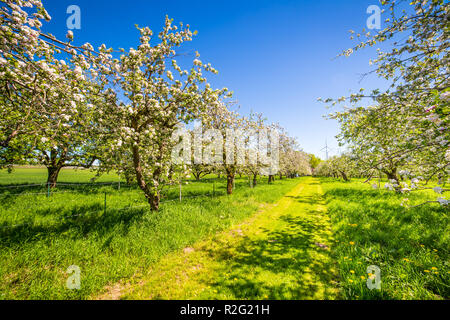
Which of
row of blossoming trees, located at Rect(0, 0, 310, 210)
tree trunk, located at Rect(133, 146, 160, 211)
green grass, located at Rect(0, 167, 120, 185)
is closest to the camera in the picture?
row of blossoming trees, located at Rect(0, 0, 310, 210)

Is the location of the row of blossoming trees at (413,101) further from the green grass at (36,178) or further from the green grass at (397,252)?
the green grass at (36,178)

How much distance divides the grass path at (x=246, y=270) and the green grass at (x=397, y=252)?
0.56 metres

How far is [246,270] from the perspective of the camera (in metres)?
4.91

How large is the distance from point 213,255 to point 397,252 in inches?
242

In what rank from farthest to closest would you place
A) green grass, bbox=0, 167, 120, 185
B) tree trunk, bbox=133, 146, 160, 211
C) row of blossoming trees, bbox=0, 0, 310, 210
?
green grass, bbox=0, 167, 120, 185 → tree trunk, bbox=133, 146, 160, 211 → row of blossoming trees, bbox=0, 0, 310, 210

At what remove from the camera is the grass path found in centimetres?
404

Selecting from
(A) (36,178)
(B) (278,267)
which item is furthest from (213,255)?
(A) (36,178)

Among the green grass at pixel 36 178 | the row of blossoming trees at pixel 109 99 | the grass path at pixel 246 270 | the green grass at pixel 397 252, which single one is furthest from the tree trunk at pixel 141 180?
the green grass at pixel 36 178

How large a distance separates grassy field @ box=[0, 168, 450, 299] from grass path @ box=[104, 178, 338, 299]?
0.10ft

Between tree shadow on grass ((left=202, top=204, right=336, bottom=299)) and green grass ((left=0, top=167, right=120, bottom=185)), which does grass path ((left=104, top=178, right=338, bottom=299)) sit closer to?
tree shadow on grass ((left=202, top=204, right=336, bottom=299))

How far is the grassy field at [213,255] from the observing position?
3.98m

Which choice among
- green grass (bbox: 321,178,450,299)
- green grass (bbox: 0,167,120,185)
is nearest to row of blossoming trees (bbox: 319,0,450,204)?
green grass (bbox: 321,178,450,299)

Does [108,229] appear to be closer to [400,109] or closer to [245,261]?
[245,261]
